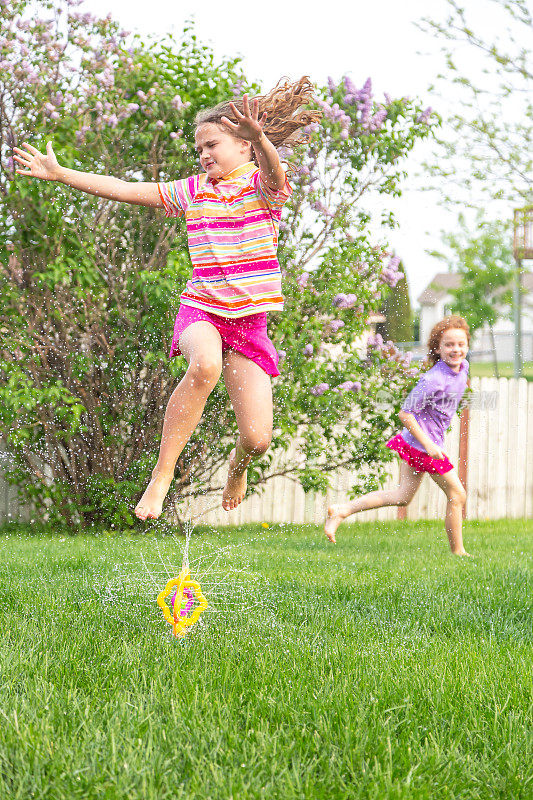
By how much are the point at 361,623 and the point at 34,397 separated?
3.75 meters

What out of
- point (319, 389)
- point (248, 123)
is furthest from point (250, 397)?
point (319, 389)

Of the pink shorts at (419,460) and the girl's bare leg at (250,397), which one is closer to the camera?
the girl's bare leg at (250,397)

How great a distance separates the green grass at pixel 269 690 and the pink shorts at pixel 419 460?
146 centimetres

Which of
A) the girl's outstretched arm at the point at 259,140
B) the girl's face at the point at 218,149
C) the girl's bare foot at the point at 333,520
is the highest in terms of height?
the girl's face at the point at 218,149

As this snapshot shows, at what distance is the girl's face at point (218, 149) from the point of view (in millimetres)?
3193

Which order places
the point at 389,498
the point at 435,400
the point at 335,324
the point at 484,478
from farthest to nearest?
the point at 484,478 < the point at 335,324 < the point at 389,498 < the point at 435,400

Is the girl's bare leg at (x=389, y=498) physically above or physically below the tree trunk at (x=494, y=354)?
below

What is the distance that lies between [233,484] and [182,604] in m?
1.23

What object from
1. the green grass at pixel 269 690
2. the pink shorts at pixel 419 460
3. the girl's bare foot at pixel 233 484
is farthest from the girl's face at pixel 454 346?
the girl's bare foot at pixel 233 484

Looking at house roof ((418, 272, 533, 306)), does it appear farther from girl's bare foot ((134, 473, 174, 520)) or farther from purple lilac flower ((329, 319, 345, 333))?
girl's bare foot ((134, 473, 174, 520))

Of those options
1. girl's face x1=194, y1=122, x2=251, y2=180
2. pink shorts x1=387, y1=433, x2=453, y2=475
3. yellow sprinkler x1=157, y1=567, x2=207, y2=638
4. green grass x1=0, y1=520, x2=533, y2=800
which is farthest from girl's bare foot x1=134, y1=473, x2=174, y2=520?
pink shorts x1=387, y1=433, x2=453, y2=475

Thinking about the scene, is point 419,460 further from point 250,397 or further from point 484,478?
point 484,478

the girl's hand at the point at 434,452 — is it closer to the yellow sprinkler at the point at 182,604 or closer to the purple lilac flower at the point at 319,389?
the purple lilac flower at the point at 319,389

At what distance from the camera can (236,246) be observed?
3154 millimetres
